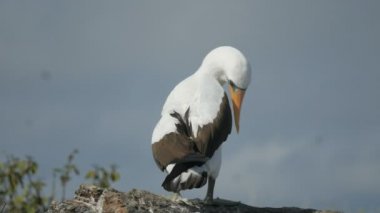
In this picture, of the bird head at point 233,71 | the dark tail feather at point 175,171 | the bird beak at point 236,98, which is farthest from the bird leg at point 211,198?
the bird beak at point 236,98

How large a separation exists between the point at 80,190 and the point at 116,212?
3.43ft

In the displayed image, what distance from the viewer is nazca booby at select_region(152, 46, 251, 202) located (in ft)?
46.0

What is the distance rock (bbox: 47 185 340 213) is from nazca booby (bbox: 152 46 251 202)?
0.78 ft

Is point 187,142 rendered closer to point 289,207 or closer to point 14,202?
point 289,207

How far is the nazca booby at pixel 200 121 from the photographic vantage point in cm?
1402

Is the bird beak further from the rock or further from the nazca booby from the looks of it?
the rock

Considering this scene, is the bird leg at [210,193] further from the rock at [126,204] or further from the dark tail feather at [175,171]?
the dark tail feather at [175,171]

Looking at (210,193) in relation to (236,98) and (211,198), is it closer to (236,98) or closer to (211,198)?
(211,198)

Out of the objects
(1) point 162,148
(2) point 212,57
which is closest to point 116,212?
(1) point 162,148

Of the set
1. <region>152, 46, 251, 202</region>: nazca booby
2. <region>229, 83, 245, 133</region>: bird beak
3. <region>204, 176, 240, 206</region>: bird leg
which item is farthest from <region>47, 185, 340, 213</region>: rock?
<region>229, 83, 245, 133</region>: bird beak

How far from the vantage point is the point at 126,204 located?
44.8ft

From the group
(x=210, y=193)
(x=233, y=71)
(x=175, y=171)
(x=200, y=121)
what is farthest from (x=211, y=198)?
(x=233, y=71)

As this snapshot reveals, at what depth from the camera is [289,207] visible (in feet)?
51.4

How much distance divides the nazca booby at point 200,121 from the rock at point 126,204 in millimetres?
238
